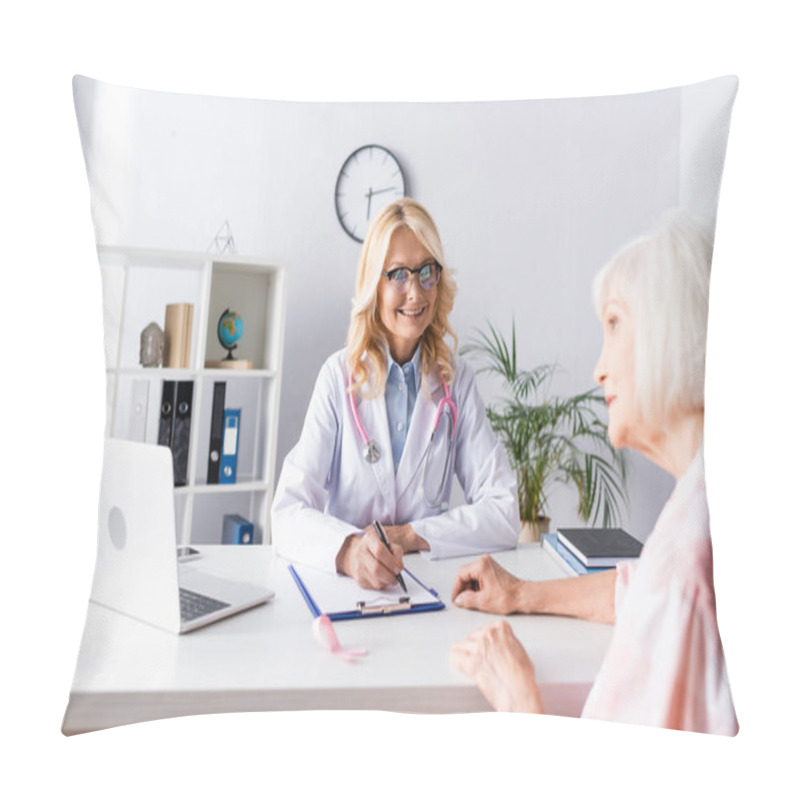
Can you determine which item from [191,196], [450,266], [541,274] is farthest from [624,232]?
[191,196]

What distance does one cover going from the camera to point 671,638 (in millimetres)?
1343

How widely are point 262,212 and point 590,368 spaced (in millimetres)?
658

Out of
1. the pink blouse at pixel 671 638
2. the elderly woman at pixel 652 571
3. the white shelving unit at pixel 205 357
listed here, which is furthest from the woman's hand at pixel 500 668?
the white shelving unit at pixel 205 357

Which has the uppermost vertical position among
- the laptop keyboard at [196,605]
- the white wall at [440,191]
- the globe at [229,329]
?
the white wall at [440,191]

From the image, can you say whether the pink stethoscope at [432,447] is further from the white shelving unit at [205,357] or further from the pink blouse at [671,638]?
the pink blouse at [671,638]

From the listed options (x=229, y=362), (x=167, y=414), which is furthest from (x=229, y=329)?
(x=167, y=414)

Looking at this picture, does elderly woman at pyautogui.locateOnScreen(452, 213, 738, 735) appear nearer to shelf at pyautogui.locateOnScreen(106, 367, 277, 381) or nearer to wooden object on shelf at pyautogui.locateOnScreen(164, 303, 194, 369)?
shelf at pyautogui.locateOnScreen(106, 367, 277, 381)

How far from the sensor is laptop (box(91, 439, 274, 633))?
1380 millimetres

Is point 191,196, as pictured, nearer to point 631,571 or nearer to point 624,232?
point 624,232

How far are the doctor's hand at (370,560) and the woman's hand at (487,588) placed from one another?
116 mm

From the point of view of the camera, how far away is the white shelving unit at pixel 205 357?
1468 mm

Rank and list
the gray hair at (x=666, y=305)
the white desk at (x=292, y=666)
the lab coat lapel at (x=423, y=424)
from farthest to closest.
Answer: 1. the lab coat lapel at (x=423, y=424)
2. the gray hair at (x=666, y=305)
3. the white desk at (x=292, y=666)

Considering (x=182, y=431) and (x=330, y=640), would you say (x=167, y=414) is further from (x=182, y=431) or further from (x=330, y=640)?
(x=330, y=640)

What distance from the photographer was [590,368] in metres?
1.46
